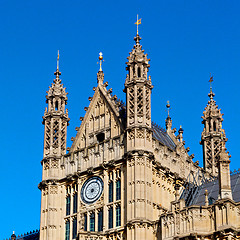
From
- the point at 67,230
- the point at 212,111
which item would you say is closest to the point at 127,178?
the point at 67,230

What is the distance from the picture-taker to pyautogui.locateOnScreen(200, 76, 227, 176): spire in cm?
7338

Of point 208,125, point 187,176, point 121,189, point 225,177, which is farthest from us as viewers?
point 208,125

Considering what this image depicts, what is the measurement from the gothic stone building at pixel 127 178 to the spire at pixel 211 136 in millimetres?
999

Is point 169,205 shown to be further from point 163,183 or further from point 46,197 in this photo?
point 46,197

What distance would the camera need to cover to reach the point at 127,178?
63.0m

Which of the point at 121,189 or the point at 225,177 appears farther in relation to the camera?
the point at 121,189

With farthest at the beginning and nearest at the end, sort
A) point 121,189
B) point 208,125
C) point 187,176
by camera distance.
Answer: point 208,125, point 187,176, point 121,189

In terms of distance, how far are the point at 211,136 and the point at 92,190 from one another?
13353 millimetres

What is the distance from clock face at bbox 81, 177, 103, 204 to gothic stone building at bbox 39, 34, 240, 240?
0.08m

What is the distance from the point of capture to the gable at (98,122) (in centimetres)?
6781

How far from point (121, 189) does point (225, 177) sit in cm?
890

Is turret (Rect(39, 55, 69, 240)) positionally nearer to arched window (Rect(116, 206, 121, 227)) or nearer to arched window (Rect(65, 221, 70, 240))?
arched window (Rect(65, 221, 70, 240))

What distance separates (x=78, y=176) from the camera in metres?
66.6

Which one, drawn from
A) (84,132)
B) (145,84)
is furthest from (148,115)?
(84,132)
